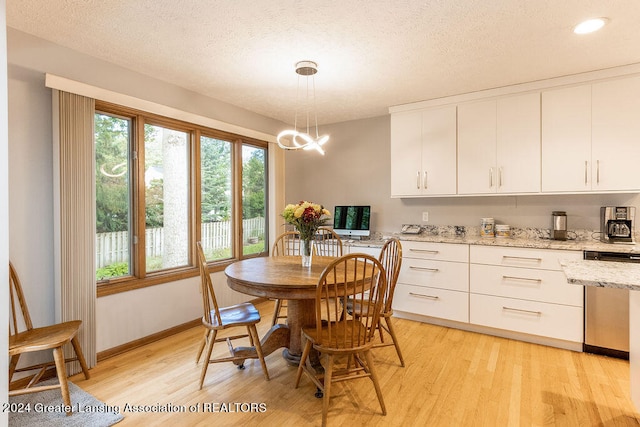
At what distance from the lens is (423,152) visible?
12.2 feet

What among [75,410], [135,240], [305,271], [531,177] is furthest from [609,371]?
[135,240]

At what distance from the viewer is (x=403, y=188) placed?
388cm

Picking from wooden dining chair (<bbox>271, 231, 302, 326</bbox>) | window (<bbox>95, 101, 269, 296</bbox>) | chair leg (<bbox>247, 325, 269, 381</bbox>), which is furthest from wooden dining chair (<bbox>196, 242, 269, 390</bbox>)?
window (<bbox>95, 101, 269, 296</bbox>)

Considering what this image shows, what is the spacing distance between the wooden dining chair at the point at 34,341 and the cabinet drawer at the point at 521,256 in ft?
10.7

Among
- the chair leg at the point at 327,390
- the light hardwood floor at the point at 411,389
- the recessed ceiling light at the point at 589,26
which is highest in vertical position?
the recessed ceiling light at the point at 589,26

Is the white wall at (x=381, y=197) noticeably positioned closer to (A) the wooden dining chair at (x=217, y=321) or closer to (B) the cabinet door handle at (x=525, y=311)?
(B) the cabinet door handle at (x=525, y=311)

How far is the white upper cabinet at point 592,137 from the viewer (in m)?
2.81

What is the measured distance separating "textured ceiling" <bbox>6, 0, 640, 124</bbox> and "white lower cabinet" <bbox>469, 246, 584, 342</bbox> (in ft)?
5.31

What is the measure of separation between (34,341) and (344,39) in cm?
276

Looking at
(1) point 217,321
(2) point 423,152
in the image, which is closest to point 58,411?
Answer: (1) point 217,321

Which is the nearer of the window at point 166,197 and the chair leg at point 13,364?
the chair leg at point 13,364

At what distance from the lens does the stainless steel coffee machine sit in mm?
2869

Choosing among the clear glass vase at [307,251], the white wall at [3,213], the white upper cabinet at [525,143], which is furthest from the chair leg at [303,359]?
the white upper cabinet at [525,143]

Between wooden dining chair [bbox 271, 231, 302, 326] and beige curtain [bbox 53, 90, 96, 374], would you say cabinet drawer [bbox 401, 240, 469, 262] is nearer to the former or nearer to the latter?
wooden dining chair [bbox 271, 231, 302, 326]
